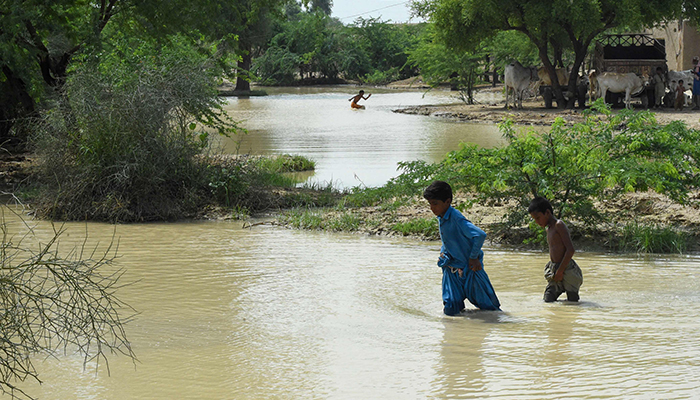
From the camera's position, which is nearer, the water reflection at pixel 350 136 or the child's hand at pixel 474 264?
the child's hand at pixel 474 264

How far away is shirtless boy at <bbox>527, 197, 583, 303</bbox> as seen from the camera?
245 inches

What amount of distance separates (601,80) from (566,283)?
2350 cm

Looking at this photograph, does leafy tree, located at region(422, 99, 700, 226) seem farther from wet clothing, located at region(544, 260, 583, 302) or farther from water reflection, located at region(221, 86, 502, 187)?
water reflection, located at region(221, 86, 502, 187)

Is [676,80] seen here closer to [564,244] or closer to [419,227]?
[419,227]

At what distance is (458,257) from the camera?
19.6ft

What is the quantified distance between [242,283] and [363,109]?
1090 inches

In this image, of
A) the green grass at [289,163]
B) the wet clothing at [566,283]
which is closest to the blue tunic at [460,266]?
the wet clothing at [566,283]

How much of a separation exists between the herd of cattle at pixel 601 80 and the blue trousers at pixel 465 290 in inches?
893

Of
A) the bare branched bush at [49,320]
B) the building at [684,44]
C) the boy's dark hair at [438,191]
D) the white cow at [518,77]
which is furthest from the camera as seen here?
the building at [684,44]

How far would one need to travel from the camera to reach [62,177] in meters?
11.2

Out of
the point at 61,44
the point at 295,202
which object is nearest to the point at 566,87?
the point at 61,44

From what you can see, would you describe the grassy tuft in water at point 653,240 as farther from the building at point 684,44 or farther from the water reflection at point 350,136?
the building at point 684,44

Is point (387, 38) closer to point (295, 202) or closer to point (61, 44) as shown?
point (61, 44)

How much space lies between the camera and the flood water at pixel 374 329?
182 inches
